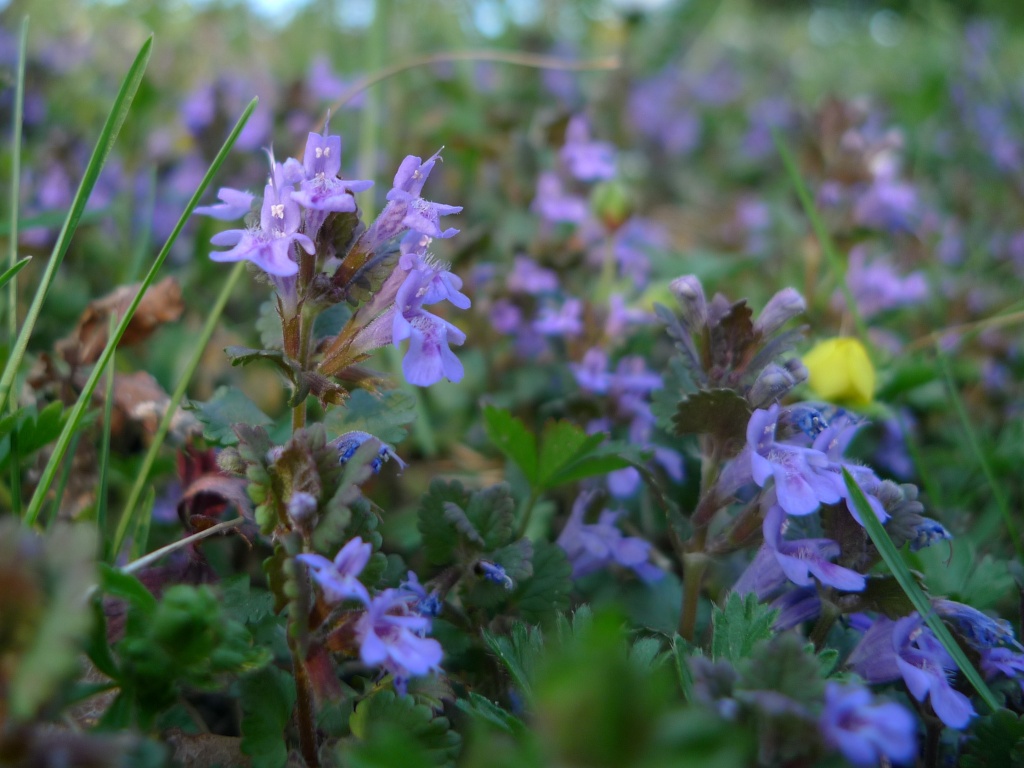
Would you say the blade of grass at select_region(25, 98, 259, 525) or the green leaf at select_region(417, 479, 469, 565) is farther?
the green leaf at select_region(417, 479, 469, 565)

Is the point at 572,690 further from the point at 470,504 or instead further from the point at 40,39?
the point at 40,39

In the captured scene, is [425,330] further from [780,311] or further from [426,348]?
[780,311]

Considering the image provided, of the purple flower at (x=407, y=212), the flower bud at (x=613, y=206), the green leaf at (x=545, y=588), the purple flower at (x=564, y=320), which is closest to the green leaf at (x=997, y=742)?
the green leaf at (x=545, y=588)

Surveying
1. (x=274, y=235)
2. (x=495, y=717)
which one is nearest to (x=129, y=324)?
(x=274, y=235)

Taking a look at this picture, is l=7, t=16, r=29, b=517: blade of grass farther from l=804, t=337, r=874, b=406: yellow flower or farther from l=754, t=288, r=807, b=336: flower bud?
l=804, t=337, r=874, b=406: yellow flower

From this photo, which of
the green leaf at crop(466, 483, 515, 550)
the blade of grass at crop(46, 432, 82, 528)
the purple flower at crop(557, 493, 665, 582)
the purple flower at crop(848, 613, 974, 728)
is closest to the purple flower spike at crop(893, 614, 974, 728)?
the purple flower at crop(848, 613, 974, 728)

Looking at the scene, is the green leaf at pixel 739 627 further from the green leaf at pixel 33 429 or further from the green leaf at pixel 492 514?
the green leaf at pixel 33 429
